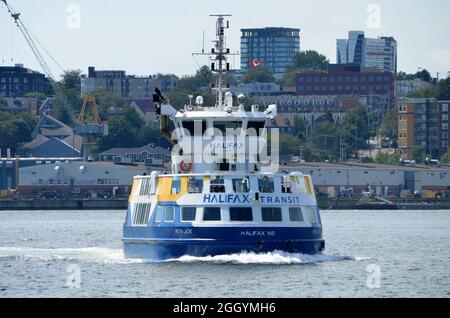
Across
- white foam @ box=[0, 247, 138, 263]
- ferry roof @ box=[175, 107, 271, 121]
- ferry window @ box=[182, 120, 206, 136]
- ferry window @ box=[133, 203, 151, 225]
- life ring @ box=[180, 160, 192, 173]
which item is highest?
ferry roof @ box=[175, 107, 271, 121]

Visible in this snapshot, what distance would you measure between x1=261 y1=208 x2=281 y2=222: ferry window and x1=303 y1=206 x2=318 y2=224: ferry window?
173cm

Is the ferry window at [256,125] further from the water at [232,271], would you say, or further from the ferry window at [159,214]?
the water at [232,271]

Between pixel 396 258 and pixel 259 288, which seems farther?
pixel 396 258

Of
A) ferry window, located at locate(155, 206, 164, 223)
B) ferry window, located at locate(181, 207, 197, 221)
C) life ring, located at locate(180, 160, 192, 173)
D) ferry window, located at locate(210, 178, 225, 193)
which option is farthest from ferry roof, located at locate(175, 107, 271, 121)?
ferry window, located at locate(181, 207, 197, 221)

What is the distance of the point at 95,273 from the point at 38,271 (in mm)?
3866

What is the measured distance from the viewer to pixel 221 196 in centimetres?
8012

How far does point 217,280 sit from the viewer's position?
74.3 m

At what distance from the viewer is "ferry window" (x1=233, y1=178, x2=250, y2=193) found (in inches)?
3182

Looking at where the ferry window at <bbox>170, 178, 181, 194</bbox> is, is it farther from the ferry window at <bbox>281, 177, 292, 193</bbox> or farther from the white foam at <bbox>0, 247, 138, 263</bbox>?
the white foam at <bbox>0, 247, 138, 263</bbox>

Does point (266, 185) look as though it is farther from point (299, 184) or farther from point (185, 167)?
point (185, 167)

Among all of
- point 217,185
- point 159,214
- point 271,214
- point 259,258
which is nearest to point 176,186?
point 159,214

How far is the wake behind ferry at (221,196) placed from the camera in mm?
79688
